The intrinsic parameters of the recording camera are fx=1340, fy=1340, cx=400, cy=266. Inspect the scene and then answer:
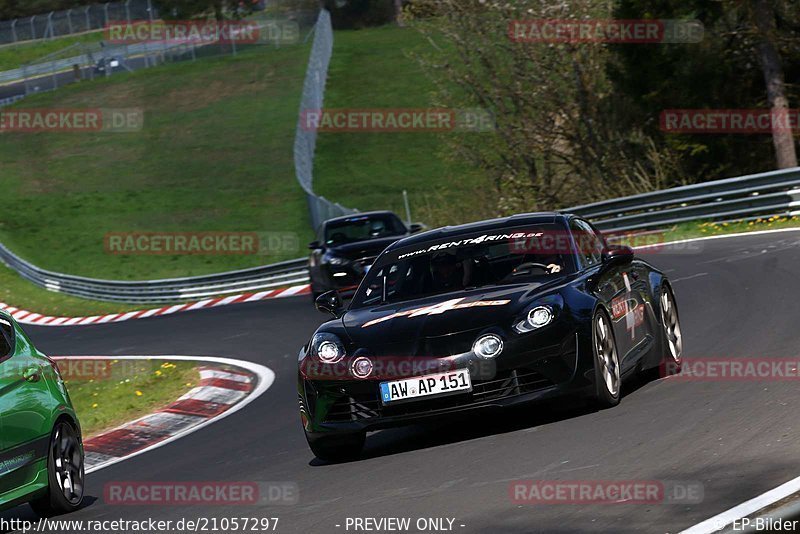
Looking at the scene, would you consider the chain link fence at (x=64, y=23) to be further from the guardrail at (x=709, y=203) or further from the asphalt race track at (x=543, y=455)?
the asphalt race track at (x=543, y=455)

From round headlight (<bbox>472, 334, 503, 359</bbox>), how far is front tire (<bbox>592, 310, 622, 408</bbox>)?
1.99 feet

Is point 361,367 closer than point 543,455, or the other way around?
point 543,455

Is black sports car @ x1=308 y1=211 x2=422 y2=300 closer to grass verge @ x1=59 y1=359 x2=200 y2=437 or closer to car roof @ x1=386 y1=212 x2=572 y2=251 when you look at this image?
grass verge @ x1=59 y1=359 x2=200 y2=437

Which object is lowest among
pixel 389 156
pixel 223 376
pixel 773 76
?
pixel 389 156

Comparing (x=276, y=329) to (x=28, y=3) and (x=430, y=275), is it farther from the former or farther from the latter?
(x=28, y=3)

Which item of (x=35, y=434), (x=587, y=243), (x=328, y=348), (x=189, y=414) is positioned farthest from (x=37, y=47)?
(x=35, y=434)

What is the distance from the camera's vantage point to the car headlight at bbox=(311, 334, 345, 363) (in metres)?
8.10

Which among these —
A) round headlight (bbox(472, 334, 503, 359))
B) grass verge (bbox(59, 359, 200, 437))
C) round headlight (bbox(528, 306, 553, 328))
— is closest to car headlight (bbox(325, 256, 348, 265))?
grass verge (bbox(59, 359, 200, 437))

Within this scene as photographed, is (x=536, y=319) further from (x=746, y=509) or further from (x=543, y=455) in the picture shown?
(x=746, y=509)

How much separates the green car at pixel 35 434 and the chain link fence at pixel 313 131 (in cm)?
2286

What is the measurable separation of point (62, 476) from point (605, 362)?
336 centimetres

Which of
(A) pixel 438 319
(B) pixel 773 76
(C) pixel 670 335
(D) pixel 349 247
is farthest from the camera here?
(B) pixel 773 76

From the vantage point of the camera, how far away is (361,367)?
7.95 m

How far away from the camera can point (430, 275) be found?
354 inches
